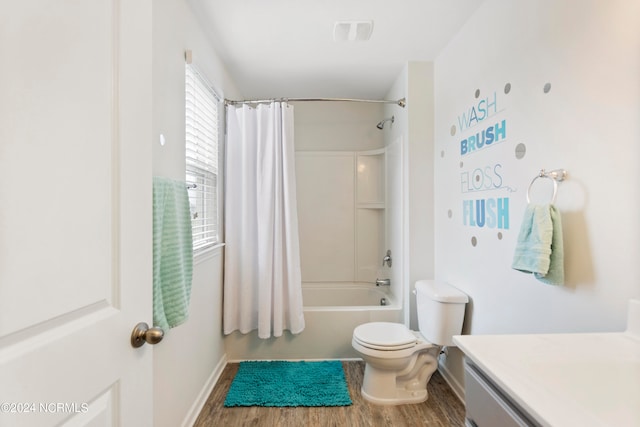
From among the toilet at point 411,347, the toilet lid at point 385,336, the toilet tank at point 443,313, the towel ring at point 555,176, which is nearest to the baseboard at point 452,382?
the toilet at point 411,347

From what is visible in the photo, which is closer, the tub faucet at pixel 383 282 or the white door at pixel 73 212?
the white door at pixel 73 212

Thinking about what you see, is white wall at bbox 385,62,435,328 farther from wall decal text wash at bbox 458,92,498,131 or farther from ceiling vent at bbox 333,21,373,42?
ceiling vent at bbox 333,21,373,42

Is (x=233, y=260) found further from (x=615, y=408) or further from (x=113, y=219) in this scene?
(x=615, y=408)

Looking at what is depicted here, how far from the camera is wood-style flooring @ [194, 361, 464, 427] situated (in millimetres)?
1813

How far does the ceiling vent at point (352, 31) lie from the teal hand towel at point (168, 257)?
1.35m

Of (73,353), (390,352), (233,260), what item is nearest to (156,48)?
(73,353)

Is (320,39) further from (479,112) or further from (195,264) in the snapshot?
(195,264)

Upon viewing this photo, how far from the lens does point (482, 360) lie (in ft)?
2.74

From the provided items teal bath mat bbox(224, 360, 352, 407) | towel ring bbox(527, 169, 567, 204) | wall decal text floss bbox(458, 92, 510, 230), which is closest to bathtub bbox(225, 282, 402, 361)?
teal bath mat bbox(224, 360, 352, 407)

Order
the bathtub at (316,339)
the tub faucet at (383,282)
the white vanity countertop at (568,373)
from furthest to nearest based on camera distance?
1. the tub faucet at (383,282)
2. the bathtub at (316,339)
3. the white vanity countertop at (568,373)

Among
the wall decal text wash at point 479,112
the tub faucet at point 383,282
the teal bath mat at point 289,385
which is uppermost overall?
the wall decal text wash at point 479,112

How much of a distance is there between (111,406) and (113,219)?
16.0 inches

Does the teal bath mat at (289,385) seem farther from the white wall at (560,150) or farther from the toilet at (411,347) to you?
the white wall at (560,150)

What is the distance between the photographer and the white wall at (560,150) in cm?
99
